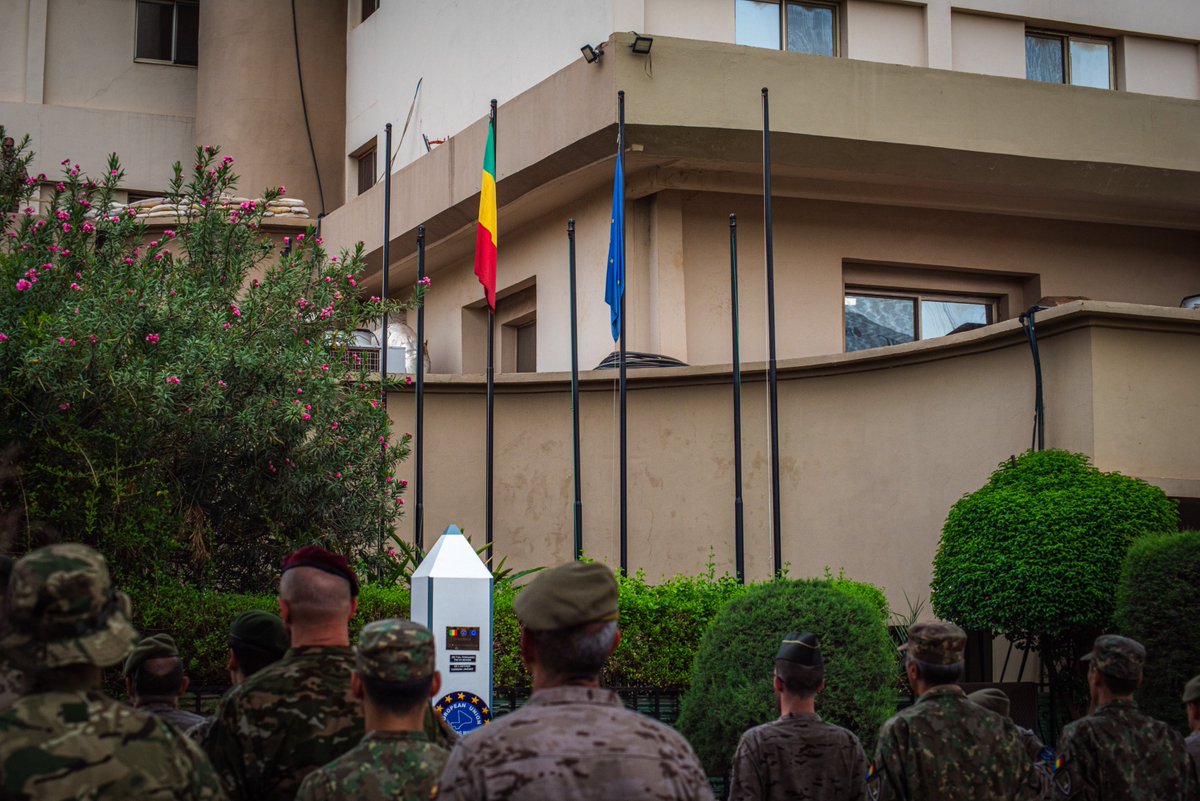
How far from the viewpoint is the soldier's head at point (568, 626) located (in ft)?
11.4

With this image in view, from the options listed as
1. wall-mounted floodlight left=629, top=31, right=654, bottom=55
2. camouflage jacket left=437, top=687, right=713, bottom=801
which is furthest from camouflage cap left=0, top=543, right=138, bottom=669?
wall-mounted floodlight left=629, top=31, right=654, bottom=55

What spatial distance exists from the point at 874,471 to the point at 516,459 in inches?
157

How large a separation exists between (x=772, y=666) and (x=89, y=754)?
6219 millimetres

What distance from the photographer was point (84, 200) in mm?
11211

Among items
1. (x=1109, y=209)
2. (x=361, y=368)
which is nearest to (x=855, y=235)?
(x=1109, y=209)

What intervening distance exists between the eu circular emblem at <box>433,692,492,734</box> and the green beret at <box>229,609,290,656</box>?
2645 mm

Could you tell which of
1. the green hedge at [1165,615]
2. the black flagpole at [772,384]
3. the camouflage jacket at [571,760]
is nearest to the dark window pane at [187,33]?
the black flagpole at [772,384]

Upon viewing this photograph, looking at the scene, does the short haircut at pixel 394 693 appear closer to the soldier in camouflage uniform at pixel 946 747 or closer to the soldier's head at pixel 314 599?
the soldier's head at pixel 314 599

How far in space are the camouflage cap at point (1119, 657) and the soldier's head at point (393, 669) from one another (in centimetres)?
360

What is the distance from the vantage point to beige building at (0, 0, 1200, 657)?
44.7ft

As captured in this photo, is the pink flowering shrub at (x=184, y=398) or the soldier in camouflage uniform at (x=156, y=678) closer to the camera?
the soldier in camouflage uniform at (x=156, y=678)

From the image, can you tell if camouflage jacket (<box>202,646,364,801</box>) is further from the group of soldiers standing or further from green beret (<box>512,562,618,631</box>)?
green beret (<box>512,562,618,631</box>)

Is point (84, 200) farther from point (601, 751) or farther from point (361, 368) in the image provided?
point (601, 751)

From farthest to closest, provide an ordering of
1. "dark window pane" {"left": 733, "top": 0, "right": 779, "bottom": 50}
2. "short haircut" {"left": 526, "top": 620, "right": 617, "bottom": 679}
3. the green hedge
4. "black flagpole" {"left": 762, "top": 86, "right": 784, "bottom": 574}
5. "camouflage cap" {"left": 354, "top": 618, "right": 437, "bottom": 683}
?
"dark window pane" {"left": 733, "top": 0, "right": 779, "bottom": 50} < "black flagpole" {"left": 762, "top": 86, "right": 784, "bottom": 574} < the green hedge < "camouflage cap" {"left": 354, "top": 618, "right": 437, "bottom": 683} < "short haircut" {"left": 526, "top": 620, "right": 617, "bottom": 679}
